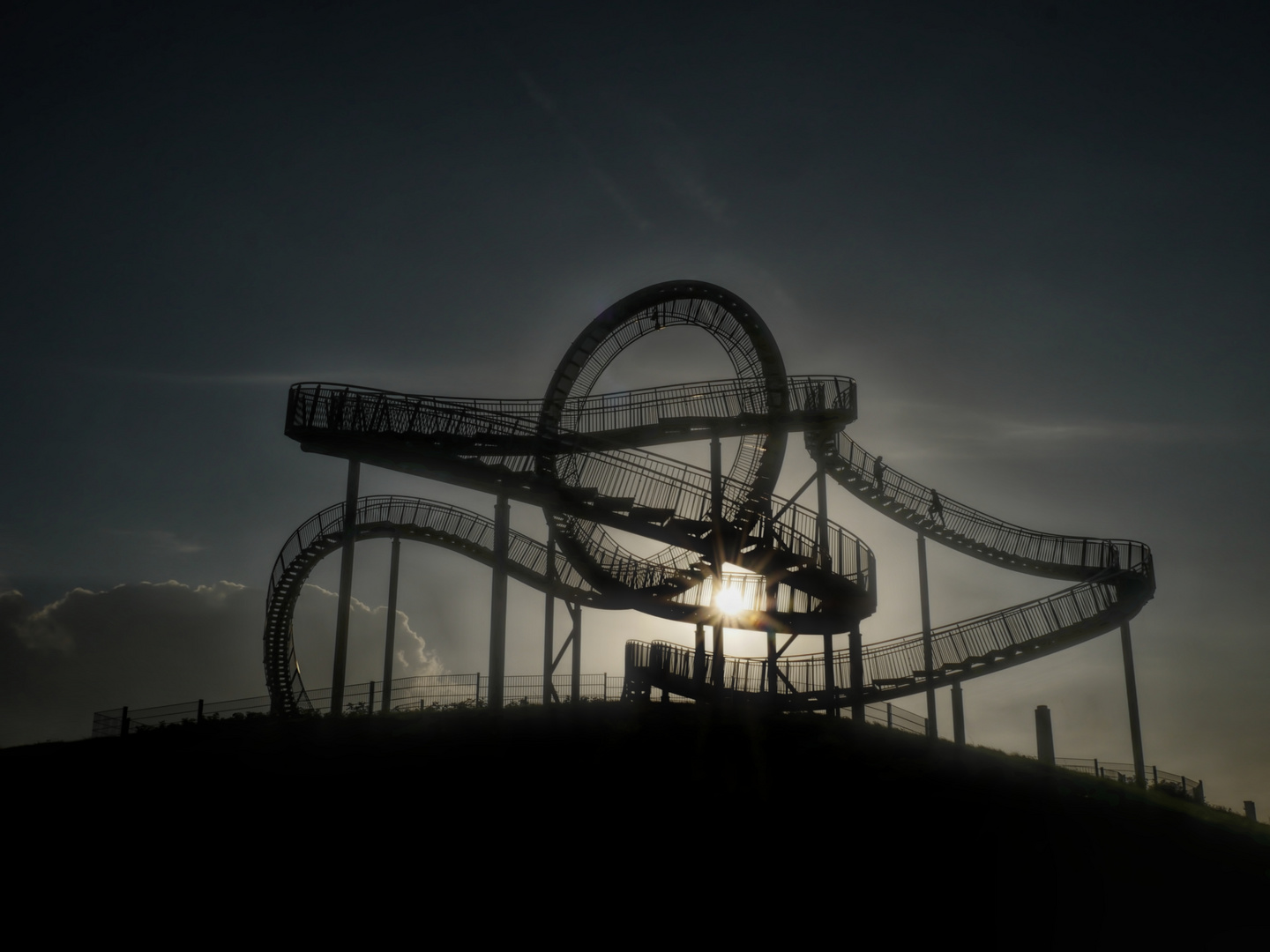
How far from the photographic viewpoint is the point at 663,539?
24.4 m

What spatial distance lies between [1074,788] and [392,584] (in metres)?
21.0

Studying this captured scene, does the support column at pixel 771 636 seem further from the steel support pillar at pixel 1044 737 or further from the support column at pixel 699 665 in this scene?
the steel support pillar at pixel 1044 737

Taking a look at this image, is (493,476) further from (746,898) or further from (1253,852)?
(1253,852)

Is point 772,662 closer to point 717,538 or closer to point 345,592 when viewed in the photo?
point 717,538

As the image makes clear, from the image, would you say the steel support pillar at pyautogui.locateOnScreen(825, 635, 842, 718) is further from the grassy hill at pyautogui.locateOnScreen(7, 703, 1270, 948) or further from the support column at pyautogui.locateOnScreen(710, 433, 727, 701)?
the grassy hill at pyautogui.locateOnScreen(7, 703, 1270, 948)

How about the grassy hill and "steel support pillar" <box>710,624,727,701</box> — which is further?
"steel support pillar" <box>710,624,727,701</box>

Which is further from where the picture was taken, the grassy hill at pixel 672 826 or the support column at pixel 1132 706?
the support column at pixel 1132 706

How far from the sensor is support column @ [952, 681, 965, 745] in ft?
89.1

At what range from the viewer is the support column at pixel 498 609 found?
74.1 ft

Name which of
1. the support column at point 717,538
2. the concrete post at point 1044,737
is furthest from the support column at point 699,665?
the concrete post at point 1044,737

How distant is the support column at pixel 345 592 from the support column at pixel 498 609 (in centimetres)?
397

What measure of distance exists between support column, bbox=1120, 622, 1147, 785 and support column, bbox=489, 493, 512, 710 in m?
19.1

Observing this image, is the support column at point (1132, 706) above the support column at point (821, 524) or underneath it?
underneath

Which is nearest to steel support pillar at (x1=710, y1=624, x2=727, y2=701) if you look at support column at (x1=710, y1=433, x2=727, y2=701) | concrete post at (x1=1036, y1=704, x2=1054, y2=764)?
support column at (x1=710, y1=433, x2=727, y2=701)
